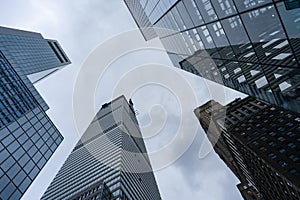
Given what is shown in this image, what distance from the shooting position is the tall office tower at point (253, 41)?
10.8m

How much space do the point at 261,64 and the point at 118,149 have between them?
319ft

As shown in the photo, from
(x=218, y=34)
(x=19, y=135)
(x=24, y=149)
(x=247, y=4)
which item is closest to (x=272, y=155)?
(x=218, y=34)

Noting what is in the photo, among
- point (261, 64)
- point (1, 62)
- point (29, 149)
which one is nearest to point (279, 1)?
point (261, 64)

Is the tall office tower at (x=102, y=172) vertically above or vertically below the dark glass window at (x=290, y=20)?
below

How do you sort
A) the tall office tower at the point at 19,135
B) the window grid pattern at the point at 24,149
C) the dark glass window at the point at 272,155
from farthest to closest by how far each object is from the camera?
the dark glass window at the point at 272,155 → the tall office tower at the point at 19,135 → the window grid pattern at the point at 24,149

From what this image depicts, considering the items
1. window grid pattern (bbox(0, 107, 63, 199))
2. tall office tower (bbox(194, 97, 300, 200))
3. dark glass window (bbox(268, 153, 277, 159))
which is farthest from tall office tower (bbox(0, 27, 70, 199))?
dark glass window (bbox(268, 153, 277, 159))

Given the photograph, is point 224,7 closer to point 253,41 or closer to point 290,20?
point 253,41

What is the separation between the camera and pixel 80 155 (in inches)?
5069

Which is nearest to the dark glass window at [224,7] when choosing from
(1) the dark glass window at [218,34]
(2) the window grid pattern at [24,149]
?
(1) the dark glass window at [218,34]

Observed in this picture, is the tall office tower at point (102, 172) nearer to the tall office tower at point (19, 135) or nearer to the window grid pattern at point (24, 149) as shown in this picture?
the window grid pattern at point (24, 149)

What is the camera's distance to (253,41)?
14.5 meters

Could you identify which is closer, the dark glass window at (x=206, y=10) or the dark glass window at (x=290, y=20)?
the dark glass window at (x=290, y=20)

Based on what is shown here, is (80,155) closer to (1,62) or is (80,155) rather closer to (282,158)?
(1,62)

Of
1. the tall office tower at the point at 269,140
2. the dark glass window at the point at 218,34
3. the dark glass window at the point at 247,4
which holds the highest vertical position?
the dark glass window at the point at 247,4
